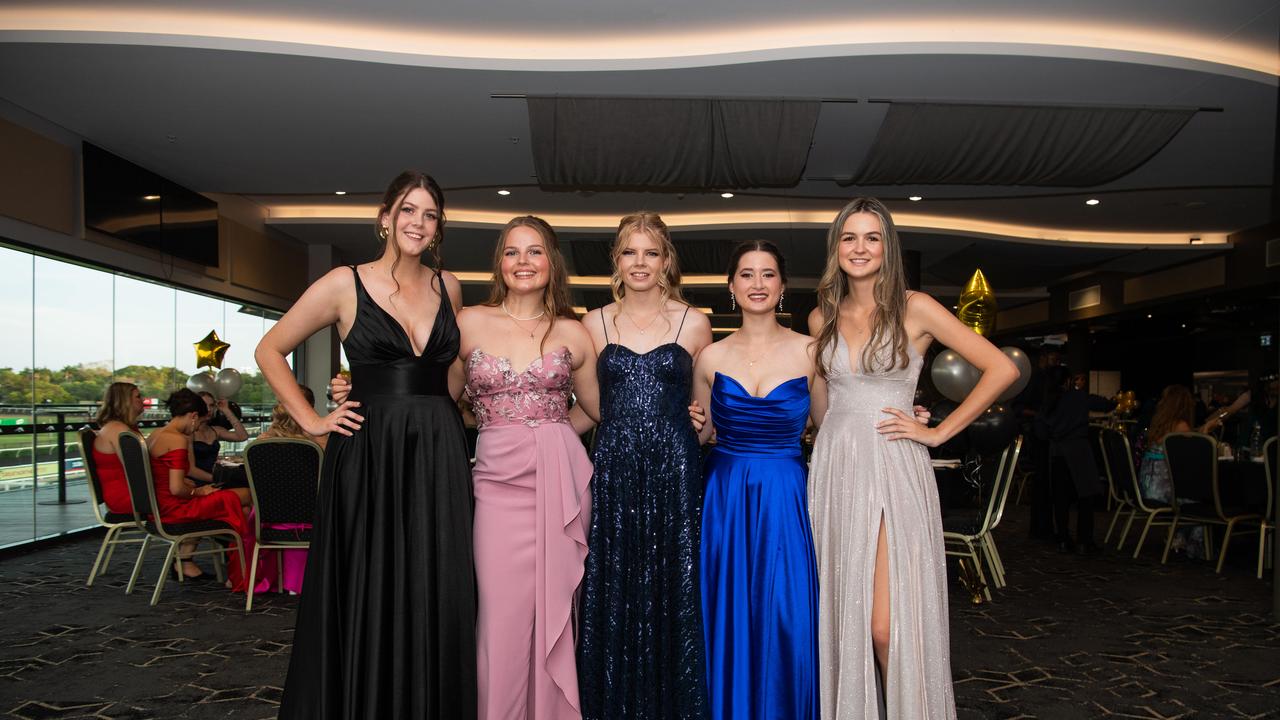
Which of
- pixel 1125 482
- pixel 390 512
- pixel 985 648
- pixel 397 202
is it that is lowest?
pixel 985 648

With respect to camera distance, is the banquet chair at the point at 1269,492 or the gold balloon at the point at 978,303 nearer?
the banquet chair at the point at 1269,492

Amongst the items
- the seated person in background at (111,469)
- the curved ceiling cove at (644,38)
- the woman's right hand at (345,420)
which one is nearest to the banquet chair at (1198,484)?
the curved ceiling cove at (644,38)

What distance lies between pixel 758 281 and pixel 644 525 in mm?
898

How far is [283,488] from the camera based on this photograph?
523 cm

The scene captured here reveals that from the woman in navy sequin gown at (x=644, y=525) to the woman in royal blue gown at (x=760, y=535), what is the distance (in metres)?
0.07

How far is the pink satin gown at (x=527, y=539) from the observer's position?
103 inches

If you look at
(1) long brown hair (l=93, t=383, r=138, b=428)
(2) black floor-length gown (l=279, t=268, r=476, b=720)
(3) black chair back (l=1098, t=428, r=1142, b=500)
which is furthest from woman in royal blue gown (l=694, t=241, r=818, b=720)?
(3) black chair back (l=1098, t=428, r=1142, b=500)

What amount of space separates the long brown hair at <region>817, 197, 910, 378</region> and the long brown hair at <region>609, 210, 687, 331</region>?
520 millimetres

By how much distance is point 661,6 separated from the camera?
5383mm

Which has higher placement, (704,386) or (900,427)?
(704,386)

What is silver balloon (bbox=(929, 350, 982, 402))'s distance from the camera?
6.86 meters

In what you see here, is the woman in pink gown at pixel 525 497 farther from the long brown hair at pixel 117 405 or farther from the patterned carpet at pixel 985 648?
the long brown hair at pixel 117 405

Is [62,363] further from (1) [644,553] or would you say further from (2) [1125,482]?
(2) [1125,482]

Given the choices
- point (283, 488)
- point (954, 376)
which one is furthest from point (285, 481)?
point (954, 376)
